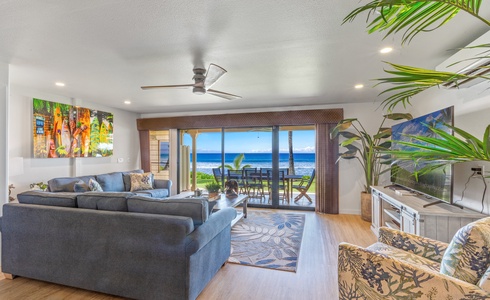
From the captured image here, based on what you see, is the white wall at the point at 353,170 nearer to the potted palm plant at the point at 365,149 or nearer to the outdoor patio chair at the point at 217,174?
the potted palm plant at the point at 365,149

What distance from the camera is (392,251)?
5.83ft

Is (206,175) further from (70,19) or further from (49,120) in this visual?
(70,19)

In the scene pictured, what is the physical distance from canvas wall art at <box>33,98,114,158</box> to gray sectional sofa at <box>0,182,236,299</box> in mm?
2034

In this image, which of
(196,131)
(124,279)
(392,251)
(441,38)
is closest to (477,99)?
(441,38)

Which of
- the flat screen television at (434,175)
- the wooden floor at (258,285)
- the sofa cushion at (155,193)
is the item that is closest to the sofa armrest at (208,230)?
the wooden floor at (258,285)

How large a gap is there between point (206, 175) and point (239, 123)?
181 centimetres

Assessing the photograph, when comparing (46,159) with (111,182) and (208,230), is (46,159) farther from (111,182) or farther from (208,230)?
(208,230)

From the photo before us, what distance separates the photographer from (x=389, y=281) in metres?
1.28

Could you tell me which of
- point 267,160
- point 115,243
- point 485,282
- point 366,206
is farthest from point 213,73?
point 366,206

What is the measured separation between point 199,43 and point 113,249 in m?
2.00

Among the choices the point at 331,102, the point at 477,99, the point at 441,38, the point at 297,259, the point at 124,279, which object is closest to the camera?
the point at 124,279

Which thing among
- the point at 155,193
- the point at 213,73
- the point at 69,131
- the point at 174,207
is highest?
the point at 213,73

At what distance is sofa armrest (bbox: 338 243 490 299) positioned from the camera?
1.14 meters

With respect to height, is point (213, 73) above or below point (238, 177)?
above
